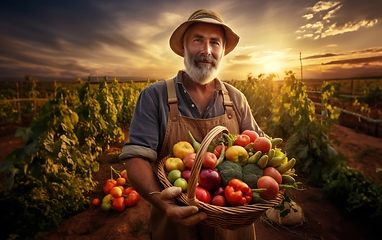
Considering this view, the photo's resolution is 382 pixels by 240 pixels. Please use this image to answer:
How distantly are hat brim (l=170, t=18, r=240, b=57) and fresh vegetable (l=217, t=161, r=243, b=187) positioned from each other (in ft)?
4.00

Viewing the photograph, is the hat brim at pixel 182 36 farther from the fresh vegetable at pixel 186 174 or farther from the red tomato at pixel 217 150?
the fresh vegetable at pixel 186 174

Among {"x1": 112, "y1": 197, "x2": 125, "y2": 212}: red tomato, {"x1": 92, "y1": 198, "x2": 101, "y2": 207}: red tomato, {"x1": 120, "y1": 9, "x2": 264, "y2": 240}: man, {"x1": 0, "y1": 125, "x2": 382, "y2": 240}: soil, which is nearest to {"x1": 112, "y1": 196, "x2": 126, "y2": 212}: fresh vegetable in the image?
{"x1": 112, "y1": 197, "x2": 125, "y2": 212}: red tomato

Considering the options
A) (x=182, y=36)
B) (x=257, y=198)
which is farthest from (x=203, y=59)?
(x=257, y=198)

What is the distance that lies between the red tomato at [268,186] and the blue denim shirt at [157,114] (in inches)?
31.0

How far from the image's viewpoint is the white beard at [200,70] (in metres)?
2.08

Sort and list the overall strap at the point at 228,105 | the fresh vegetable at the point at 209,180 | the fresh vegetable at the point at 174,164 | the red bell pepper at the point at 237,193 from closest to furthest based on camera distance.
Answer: the red bell pepper at the point at 237,193 → the fresh vegetable at the point at 209,180 → the fresh vegetable at the point at 174,164 → the overall strap at the point at 228,105

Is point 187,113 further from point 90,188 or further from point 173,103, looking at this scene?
point 90,188

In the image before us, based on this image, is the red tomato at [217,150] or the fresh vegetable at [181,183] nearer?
the fresh vegetable at [181,183]

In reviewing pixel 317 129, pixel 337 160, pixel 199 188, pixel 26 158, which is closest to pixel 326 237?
pixel 337 160

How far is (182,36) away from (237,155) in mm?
1347

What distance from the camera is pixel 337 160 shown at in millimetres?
5316

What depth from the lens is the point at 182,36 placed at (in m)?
2.31

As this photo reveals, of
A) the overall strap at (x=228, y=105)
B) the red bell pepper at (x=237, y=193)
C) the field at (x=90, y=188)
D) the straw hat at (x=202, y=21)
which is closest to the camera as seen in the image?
the red bell pepper at (x=237, y=193)

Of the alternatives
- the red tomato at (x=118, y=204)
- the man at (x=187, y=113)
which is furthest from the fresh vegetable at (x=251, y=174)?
the red tomato at (x=118, y=204)
